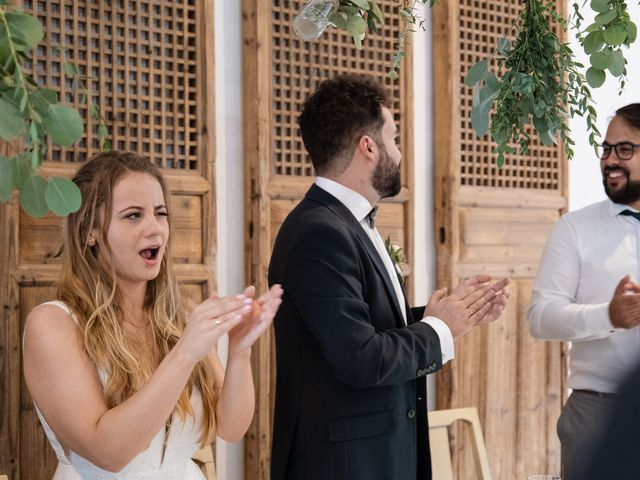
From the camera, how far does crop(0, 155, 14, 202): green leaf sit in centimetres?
116

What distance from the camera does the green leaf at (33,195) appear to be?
1.18 meters

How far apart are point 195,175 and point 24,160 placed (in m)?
2.46

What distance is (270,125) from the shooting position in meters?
3.84

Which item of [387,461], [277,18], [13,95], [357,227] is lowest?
[387,461]

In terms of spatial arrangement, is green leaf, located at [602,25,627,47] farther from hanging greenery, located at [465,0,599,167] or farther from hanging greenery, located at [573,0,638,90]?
hanging greenery, located at [465,0,599,167]

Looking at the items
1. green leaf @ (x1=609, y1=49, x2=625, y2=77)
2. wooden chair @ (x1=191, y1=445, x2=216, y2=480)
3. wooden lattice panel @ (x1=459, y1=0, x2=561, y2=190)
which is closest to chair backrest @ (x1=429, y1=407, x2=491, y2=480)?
wooden chair @ (x1=191, y1=445, x2=216, y2=480)

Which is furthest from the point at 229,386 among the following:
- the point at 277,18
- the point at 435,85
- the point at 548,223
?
the point at 548,223

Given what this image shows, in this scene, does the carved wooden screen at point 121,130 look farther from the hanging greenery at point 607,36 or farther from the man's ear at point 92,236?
the hanging greenery at point 607,36

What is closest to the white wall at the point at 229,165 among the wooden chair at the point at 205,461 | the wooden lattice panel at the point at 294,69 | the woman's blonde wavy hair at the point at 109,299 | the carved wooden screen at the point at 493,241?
the wooden lattice panel at the point at 294,69

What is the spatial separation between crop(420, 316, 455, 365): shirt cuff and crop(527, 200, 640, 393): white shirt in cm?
68

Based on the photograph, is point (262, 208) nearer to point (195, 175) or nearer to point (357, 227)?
point (195, 175)

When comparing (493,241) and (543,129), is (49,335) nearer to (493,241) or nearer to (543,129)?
(543,129)

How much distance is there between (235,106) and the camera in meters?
3.80

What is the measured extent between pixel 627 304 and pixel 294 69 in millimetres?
1776
